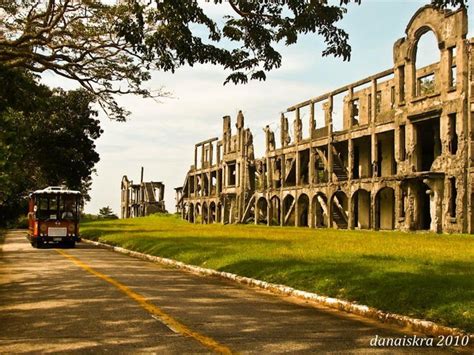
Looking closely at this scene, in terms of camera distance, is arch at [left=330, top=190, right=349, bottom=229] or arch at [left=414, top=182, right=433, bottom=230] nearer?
arch at [left=414, top=182, right=433, bottom=230]

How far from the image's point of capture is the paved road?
681 centimetres

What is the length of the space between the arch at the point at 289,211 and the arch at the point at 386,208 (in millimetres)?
8181

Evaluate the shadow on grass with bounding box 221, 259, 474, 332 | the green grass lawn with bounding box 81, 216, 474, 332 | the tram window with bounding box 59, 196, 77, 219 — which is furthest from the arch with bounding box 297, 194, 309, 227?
the shadow on grass with bounding box 221, 259, 474, 332

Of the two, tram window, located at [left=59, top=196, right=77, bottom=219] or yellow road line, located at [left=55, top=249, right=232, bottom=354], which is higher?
tram window, located at [left=59, top=196, right=77, bottom=219]

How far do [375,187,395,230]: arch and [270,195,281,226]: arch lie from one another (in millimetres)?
12137

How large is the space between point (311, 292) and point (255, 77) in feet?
13.4

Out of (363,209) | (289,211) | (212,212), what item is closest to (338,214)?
(363,209)

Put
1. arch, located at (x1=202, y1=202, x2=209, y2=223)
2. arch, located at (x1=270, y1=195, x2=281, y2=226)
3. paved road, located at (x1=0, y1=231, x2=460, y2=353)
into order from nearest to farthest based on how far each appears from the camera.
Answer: paved road, located at (x1=0, y1=231, x2=460, y2=353), arch, located at (x1=270, y1=195, x2=281, y2=226), arch, located at (x1=202, y1=202, x2=209, y2=223)

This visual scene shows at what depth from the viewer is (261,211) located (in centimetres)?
5534

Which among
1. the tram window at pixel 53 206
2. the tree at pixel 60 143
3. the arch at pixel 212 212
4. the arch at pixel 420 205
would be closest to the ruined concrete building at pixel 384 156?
the arch at pixel 420 205

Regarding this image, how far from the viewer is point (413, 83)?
34844mm

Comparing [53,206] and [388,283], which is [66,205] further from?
[388,283]

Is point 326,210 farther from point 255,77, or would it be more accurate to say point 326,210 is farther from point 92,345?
point 92,345

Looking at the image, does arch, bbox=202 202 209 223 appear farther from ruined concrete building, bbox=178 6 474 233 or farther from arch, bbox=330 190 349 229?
arch, bbox=330 190 349 229
